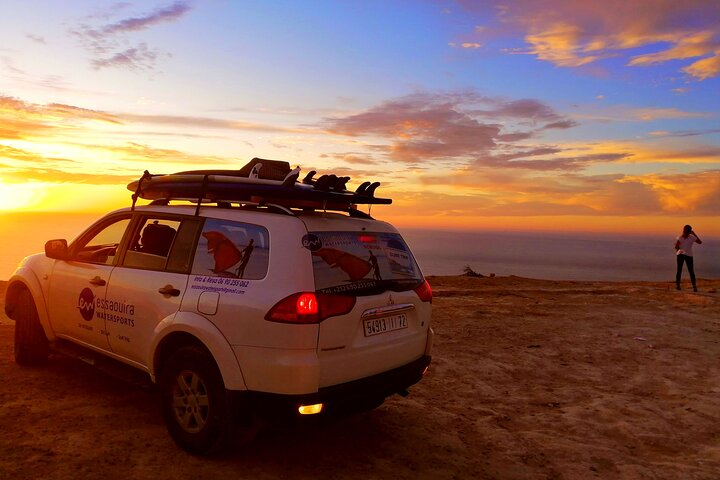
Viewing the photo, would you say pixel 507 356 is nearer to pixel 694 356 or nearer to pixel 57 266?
pixel 694 356

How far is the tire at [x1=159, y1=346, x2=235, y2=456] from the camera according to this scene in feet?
11.8

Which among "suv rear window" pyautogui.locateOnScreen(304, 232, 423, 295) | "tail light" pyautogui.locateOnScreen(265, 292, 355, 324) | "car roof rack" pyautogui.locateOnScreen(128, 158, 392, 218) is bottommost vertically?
"tail light" pyautogui.locateOnScreen(265, 292, 355, 324)

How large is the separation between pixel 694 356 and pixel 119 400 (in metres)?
7.94

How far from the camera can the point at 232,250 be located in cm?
386

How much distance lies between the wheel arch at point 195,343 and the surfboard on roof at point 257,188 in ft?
3.28

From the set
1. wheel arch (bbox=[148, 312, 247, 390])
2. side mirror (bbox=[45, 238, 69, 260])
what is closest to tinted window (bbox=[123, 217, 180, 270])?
wheel arch (bbox=[148, 312, 247, 390])

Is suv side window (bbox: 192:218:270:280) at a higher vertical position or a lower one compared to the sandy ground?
higher

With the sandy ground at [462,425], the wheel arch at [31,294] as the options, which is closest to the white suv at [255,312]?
the sandy ground at [462,425]

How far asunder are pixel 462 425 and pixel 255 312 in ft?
8.34

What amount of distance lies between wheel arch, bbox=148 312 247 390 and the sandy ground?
65 centimetres

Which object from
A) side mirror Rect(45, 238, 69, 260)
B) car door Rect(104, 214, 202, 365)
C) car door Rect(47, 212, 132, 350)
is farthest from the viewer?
side mirror Rect(45, 238, 69, 260)

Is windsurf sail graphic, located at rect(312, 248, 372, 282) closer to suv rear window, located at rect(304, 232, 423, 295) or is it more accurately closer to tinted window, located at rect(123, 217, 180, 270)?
suv rear window, located at rect(304, 232, 423, 295)

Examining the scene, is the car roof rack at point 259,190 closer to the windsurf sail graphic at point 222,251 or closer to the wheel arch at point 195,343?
the windsurf sail graphic at point 222,251

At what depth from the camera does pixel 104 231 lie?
528cm
